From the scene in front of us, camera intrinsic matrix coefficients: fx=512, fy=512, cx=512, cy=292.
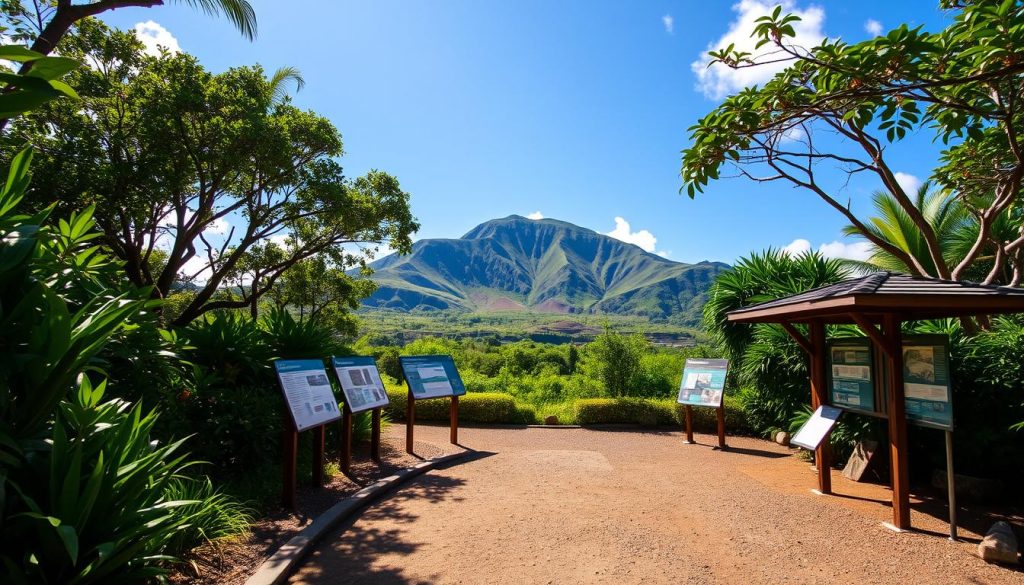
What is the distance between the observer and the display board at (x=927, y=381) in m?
4.62

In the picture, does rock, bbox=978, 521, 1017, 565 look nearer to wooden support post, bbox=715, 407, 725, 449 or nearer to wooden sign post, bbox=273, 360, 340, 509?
wooden support post, bbox=715, 407, 725, 449

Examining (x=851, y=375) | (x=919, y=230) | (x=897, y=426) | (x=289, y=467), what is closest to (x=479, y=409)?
(x=289, y=467)

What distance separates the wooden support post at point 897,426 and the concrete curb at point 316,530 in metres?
5.14

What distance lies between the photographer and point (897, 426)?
4859mm

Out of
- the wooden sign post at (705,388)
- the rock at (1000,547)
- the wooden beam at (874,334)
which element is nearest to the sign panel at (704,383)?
the wooden sign post at (705,388)

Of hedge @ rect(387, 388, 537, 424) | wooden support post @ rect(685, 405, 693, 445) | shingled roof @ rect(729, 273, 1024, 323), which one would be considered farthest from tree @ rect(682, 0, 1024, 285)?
hedge @ rect(387, 388, 537, 424)

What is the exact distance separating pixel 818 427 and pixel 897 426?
2.76ft

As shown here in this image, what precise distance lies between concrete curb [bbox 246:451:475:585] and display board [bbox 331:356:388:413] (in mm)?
963

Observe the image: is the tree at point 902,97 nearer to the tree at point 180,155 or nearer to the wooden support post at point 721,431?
the wooden support post at point 721,431

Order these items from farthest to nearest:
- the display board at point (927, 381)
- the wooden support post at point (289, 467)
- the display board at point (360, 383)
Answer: the display board at point (360, 383), the wooden support post at point (289, 467), the display board at point (927, 381)

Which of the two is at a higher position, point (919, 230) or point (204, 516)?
point (919, 230)

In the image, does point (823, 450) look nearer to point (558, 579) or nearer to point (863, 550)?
point (863, 550)

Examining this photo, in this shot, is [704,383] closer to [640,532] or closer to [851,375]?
[851,375]

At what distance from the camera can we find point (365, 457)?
24.2 ft
